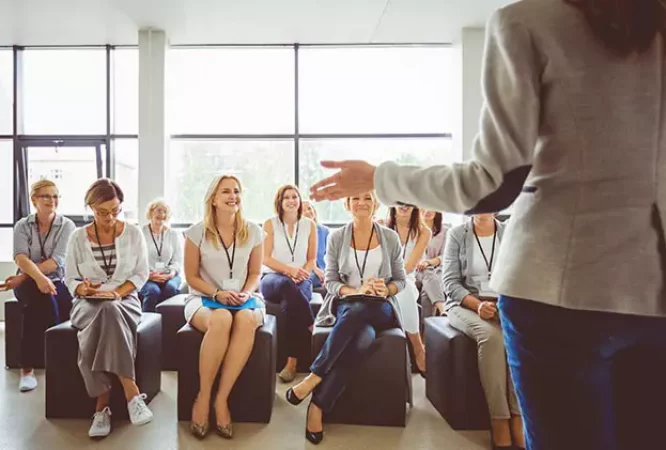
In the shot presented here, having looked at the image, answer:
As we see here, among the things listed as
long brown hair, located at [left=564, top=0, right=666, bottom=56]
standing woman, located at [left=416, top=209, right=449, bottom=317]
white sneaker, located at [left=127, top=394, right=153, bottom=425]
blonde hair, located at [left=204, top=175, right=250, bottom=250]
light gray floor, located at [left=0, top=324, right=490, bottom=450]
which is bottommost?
light gray floor, located at [left=0, top=324, right=490, bottom=450]

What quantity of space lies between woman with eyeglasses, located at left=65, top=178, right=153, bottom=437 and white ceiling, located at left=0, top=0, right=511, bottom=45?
280 centimetres

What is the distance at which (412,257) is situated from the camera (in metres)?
3.81

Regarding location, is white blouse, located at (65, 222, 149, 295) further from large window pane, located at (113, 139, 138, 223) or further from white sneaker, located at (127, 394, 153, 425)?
large window pane, located at (113, 139, 138, 223)

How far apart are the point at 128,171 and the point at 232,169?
1260 mm

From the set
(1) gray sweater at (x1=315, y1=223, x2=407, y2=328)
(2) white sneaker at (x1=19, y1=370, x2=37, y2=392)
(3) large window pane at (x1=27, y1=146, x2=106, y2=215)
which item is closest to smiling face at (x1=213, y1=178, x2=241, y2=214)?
(1) gray sweater at (x1=315, y1=223, x2=407, y2=328)

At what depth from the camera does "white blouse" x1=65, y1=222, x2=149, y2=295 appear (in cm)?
294

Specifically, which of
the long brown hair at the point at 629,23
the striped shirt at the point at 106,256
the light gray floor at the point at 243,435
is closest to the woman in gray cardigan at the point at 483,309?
the light gray floor at the point at 243,435

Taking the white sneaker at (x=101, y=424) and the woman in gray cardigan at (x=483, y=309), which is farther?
the white sneaker at (x=101, y=424)

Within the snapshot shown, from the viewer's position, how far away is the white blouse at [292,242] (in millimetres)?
4074

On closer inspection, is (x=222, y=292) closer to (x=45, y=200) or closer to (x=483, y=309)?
(x=483, y=309)

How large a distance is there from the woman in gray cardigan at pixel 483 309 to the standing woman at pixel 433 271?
0.75 m

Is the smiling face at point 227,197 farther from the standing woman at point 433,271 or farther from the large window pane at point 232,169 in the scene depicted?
the large window pane at point 232,169

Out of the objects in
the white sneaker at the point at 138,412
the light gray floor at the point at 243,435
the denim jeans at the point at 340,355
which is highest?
the denim jeans at the point at 340,355

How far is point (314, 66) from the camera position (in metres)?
6.11
